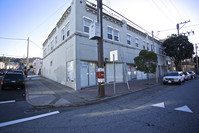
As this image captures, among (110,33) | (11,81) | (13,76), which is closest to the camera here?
(11,81)

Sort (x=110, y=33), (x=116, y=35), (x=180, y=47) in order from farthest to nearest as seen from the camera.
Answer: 1. (x=180, y=47)
2. (x=116, y=35)
3. (x=110, y=33)

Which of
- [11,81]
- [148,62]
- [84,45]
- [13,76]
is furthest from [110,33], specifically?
[11,81]

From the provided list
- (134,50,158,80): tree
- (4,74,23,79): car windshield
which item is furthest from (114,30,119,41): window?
(4,74,23,79): car windshield

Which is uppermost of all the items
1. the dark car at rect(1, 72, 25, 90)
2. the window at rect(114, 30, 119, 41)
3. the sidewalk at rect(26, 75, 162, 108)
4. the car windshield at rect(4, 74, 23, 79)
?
the window at rect(114, 30, 119, 41)

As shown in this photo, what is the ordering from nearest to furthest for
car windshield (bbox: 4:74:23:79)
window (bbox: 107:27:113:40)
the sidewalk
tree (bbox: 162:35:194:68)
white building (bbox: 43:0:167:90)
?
the sidewalk < car windshield (bbox: 4:74:23:79) < white building (bbox: 43:0:167:90) < window (bbox: 107:27:113:40) < tree (bbox: 162:35:194:68)

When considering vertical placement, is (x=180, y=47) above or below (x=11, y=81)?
above

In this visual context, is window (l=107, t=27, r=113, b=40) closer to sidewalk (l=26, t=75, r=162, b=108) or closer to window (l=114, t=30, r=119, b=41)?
window (l=114, t=30, r=119, b=41)

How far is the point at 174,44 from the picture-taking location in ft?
83.1

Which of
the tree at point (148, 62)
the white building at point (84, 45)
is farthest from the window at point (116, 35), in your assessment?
the tree at point (148, 62)

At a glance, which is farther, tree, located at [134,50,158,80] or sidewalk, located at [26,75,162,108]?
tree, located at [134,50,158,80]

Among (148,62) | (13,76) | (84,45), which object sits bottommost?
(13,76)

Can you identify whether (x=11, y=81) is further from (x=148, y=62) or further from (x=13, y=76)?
(x=148, y=62)

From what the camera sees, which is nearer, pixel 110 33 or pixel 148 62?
pixel 148 62

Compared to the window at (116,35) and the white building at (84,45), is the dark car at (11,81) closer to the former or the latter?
the white building at (84,45)
